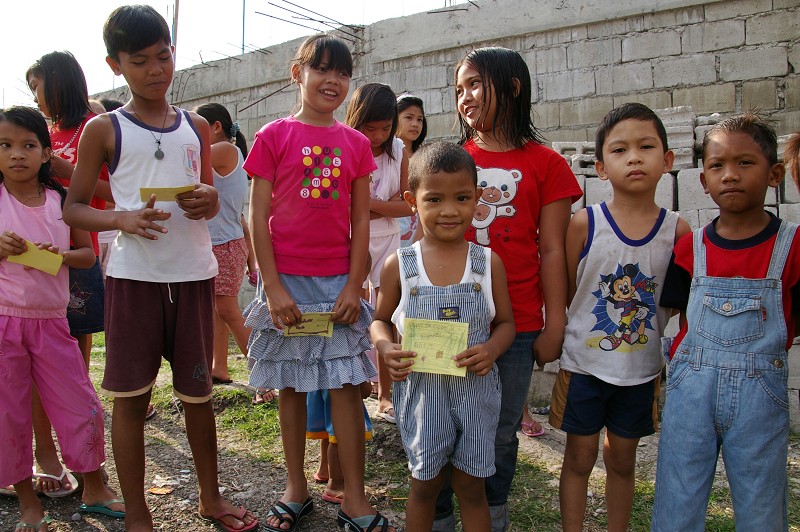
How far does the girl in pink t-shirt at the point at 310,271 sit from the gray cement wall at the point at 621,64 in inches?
85.0

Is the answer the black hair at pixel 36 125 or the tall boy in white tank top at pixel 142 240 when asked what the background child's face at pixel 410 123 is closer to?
the tall boy in white tank top at pixel 142 240

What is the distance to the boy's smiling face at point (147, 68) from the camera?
2.54 metres

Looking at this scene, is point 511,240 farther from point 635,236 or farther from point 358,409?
point 358,409

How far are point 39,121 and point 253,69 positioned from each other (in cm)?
619

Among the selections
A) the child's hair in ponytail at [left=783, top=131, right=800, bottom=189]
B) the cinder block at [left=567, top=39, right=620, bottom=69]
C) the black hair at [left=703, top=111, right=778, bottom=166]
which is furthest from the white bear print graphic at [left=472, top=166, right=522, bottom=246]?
the cinder block at [left=567, top=39, right=620, bottom=69]

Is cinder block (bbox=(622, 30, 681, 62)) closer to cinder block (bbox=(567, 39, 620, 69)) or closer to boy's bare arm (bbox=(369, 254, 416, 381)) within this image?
cinder block (bbox=(567, 39, 620, 69))

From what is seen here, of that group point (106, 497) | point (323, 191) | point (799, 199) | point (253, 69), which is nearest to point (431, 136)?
point (253, 69)

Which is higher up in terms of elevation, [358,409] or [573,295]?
[573,295]

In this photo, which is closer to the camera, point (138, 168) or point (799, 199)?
Result: point (138, 168)

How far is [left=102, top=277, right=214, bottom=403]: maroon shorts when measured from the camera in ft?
8.29

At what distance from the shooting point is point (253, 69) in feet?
28.7

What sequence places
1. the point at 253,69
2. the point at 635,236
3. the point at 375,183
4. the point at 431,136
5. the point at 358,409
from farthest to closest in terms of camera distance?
the point at 253,69
the point at 431,136
the point at 375,183
the point at 358,409
the point at 635,236

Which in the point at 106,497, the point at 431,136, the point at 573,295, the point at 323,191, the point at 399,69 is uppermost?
the point at 399,69

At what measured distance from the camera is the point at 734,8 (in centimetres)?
533
